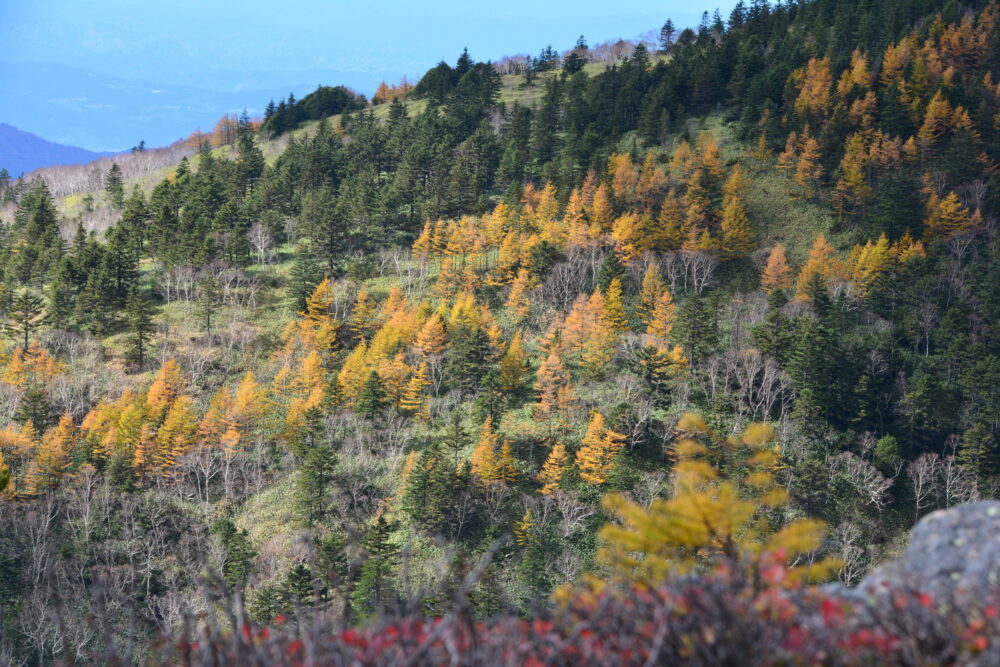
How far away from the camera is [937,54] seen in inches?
4855

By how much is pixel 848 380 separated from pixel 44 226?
119029mm

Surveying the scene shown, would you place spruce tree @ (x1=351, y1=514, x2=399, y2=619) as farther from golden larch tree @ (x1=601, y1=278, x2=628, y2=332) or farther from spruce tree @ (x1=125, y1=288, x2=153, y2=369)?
spruce tree @ (x1=125, y1=288, x2=153, y2=369)

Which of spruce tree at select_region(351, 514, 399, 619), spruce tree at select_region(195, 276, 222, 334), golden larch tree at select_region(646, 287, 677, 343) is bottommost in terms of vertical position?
spruce tree at select_region(351, 514, 399, 619)

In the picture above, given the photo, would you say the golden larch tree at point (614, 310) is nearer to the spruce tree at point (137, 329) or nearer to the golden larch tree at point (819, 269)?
the golden larch tree at point (819, 269)

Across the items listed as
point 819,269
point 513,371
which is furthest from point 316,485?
point 819,269

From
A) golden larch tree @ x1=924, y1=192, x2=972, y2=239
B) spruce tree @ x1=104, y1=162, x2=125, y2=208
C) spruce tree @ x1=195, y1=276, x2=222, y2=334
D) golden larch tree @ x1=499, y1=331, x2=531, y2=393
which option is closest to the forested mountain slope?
golden larch tree @ x1=924, y1=192, x2=972, y2=239

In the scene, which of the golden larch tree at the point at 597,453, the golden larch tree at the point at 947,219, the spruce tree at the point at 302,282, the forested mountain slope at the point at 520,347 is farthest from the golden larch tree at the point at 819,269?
the spruce tree at the point at 302,282

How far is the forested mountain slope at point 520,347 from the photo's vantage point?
59.4 meters

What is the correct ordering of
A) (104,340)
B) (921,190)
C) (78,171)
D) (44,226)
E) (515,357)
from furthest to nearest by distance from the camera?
(78,171)
(44,226)
(921,190)
(104,340)
(515,357)

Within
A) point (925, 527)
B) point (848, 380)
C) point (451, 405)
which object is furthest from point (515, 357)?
point (925, 527)

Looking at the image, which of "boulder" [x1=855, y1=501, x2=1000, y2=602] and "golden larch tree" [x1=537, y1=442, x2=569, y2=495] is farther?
"golden larch tree" [x1=537, y1=442, x2=569, y2=495]

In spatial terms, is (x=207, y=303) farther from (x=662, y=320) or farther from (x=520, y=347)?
(x=662, y=320)

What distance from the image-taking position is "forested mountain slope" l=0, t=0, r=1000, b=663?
59.4 m

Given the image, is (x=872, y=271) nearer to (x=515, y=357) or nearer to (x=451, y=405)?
(x=515, y=357)
